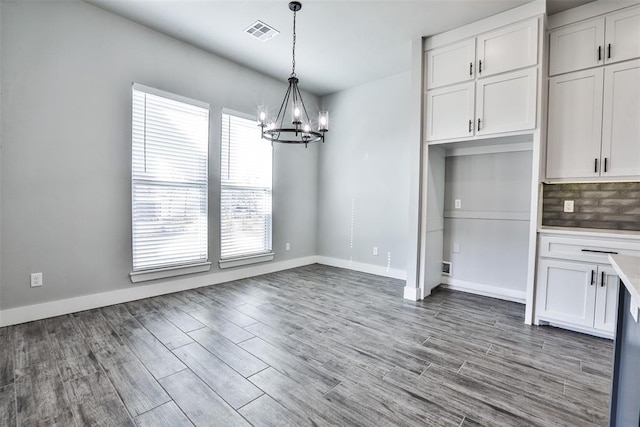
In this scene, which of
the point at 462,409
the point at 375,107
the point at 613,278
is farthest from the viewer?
the point at 375,107

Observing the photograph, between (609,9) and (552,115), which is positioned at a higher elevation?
(609,9)

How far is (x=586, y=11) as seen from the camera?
2.84 metres

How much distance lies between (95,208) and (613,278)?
501cm

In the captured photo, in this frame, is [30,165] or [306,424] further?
[30,165]

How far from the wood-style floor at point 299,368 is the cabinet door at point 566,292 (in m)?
0.18

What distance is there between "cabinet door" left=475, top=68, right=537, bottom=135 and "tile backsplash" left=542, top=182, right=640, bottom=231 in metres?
0.93

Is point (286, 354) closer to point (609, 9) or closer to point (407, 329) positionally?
point (407, 329)

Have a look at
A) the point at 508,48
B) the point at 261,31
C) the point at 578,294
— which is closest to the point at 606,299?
the point at 578,294

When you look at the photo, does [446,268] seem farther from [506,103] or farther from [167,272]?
[167,272]

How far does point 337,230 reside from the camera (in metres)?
5.45

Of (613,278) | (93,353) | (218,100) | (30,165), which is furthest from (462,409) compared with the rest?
(218,100)

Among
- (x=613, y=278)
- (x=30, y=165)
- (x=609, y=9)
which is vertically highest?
(x=609, y=9)

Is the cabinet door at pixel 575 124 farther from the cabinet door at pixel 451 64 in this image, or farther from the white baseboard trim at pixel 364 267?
the white baseboard trim at pixel 364 267

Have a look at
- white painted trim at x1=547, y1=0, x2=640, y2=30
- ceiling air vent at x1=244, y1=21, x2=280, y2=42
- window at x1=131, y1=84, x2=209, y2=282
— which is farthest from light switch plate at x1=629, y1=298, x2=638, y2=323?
window at x1=131, y1=84, x2=209, y2=282
